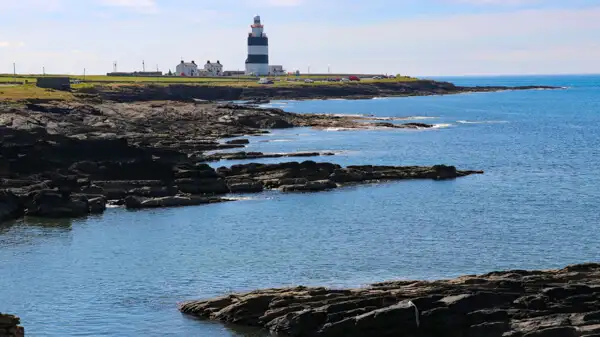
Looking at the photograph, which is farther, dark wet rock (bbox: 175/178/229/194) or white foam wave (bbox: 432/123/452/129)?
white foam wave (bbox: 432/123/452/129)

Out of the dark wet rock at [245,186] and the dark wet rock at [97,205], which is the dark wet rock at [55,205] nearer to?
the dark wet rock at [97,205]

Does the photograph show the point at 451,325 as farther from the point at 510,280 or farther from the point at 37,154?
the point at 37,154

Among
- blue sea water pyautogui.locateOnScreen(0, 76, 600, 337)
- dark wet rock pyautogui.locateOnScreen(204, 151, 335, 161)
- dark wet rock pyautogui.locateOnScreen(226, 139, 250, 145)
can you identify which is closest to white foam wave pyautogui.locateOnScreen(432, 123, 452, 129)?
dark wet rock pyautogui.locateOnScreen(226, 139, 250, 145)

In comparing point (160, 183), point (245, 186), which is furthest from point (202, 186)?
point (245, 186)

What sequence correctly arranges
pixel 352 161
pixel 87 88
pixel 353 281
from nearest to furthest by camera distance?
pixel 353 281 → pixel 352 161 → pixel 87 88

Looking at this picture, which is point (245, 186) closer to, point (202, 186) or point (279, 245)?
point (202, 186)

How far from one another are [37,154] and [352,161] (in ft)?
114

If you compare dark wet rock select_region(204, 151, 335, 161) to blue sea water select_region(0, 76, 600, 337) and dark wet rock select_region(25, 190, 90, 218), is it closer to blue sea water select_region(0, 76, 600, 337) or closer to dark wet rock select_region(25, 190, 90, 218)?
blue sea water select_region(0, 76, 600, 337)

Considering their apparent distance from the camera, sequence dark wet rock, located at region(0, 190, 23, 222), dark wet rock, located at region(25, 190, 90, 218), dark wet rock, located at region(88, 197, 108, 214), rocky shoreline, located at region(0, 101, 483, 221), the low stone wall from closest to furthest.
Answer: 1. the low stone wall
2. dark wet rock, located at region(0, 190, 23, 222)
3. dark wet rock, located at region(25, 190, 90, 218)
4. dark wet rock, located at region(88, 197, 108, 214)
5. rocky shoreline, located at region(0, 101, 483, 221)

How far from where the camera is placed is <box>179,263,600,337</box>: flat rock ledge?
31.7 m

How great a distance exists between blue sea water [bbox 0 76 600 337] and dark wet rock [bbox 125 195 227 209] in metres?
1.38

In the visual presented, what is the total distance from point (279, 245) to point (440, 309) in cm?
2204

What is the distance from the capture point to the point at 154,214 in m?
64.6

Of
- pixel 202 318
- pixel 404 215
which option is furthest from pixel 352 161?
pixel 202 318
